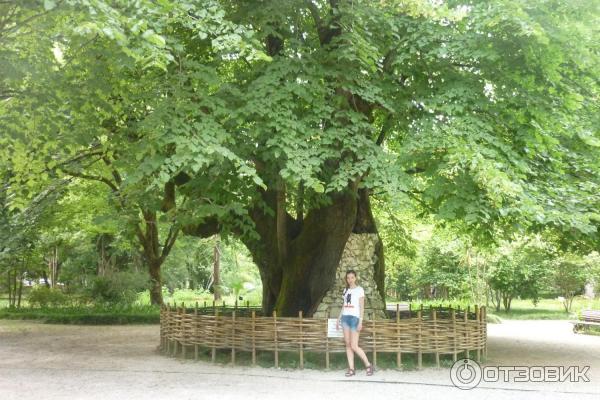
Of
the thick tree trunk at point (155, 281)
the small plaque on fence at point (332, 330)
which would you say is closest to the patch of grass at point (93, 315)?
the thick tree trunk at point (155, 281)

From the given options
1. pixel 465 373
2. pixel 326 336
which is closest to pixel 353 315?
pixel 326 336

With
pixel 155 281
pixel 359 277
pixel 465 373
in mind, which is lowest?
pixel 465 373

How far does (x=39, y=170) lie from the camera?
10117 mm

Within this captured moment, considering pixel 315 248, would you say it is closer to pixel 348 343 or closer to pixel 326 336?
pixel 326 336

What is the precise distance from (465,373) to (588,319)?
9.89 m

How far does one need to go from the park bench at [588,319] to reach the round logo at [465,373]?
8446 mm

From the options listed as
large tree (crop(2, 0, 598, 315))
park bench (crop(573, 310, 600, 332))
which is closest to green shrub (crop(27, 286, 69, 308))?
large tree (crop(2, 0, 598, 315))

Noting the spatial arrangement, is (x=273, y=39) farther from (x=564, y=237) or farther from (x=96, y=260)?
(x=96, y=260)

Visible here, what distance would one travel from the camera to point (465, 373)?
9461 millimetres

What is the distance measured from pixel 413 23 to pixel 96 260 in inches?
910

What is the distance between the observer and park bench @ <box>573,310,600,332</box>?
1684cm

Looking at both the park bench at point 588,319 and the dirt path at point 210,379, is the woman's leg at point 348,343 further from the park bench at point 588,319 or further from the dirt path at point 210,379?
the park bench at point 588,319

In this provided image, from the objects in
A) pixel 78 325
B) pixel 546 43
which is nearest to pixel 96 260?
pixel 78 325

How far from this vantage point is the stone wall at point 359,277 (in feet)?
37.9
